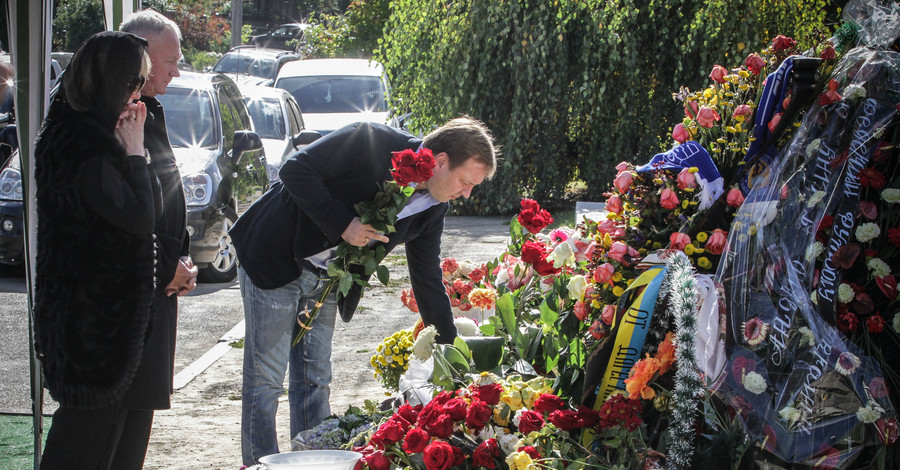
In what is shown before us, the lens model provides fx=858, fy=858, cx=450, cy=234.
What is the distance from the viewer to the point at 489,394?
7.88 ft

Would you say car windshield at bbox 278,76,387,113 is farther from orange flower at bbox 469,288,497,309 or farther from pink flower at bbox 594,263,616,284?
pink flower at bbox 594,263,616,284

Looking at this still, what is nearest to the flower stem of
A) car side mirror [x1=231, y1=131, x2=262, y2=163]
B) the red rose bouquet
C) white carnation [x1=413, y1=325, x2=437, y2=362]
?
the red rose bouquet

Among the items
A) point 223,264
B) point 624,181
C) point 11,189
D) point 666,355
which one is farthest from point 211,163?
point 666,355

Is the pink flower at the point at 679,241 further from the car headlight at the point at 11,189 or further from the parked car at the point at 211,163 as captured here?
the parked car at the point at 211,163

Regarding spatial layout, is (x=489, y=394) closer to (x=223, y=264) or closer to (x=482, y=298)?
(x=482, y=298)

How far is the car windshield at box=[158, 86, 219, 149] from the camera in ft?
24.5

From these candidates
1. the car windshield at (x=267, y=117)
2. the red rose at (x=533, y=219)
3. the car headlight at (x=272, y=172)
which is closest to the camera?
the red rose at (x=533, y=219)

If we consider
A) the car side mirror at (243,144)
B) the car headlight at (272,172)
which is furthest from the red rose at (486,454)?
the car headlight at (272,172)

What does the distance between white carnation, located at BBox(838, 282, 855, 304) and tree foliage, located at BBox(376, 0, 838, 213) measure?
8.25 m

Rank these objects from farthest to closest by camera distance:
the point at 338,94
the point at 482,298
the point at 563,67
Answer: the point at 338,94
the point at 563,67
the point at 482,298

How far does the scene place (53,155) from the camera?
8.09 feet

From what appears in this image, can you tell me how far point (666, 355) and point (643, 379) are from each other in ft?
0.31

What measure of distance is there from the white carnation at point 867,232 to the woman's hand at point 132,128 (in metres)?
2.00

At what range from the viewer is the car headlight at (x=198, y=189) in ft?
22.9
